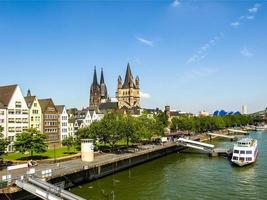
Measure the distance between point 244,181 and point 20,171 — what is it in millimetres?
39066

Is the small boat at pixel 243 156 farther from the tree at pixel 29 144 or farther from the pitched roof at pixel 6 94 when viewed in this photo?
the pitched roof at pixel 6 94

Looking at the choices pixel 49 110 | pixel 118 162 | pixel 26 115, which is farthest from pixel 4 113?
pixel 118 162

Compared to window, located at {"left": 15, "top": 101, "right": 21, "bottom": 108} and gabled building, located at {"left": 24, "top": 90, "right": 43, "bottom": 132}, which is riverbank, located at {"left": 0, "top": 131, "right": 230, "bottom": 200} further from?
gabled building, located at {"left": 24, "top": 90, "right": 43, "bottom": 132}

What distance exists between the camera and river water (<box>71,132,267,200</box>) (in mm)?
54438

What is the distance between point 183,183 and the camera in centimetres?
6378

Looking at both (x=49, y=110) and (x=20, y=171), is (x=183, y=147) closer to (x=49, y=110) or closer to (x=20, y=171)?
(x=49, y=110)

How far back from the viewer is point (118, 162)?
75.7 m

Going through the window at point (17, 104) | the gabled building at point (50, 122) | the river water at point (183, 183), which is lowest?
the river water at point (183, 183)

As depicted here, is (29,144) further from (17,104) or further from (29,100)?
(29,100)

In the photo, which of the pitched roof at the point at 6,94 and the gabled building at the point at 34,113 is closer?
the pitched roof at the point at 6,94

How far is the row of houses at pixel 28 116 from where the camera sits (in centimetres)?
8962

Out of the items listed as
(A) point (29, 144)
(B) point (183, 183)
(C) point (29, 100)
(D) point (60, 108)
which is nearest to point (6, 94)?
(C) point (29, 100)

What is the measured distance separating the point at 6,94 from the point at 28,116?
9.66 meters

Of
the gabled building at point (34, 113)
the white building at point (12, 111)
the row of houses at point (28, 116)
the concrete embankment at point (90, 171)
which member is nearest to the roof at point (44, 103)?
the row of houses at point (28, 116)
